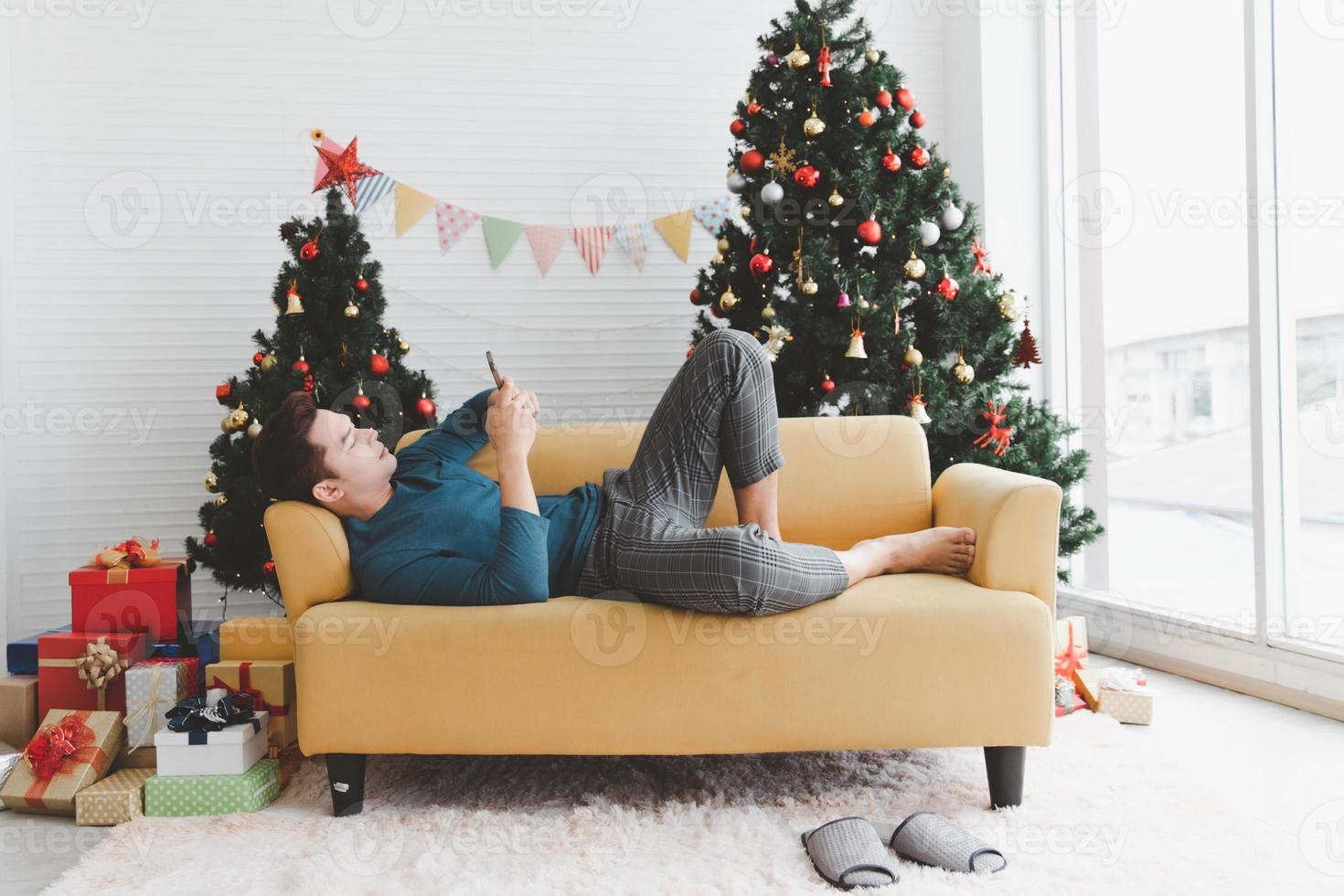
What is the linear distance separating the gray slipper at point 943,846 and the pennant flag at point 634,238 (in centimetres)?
244

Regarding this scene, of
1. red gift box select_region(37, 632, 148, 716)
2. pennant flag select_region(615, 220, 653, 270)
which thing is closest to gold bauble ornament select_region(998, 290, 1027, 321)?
pennant flag select_region(615, 220, 653, 270)

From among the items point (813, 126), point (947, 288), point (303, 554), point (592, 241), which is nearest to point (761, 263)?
point (813, 126)

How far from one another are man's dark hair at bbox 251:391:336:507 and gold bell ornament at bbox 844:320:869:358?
4.95ft

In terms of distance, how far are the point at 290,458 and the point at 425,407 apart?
100 cm

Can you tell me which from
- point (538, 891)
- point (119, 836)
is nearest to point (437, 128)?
point (119, 836)

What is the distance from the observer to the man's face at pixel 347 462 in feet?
6.45

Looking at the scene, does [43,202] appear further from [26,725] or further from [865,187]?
[865,187]

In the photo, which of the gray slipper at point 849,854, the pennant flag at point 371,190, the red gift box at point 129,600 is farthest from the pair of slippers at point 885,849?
the pennant flag at point 371,190

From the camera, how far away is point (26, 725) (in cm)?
239

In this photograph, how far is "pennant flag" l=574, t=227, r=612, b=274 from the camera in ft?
11.9

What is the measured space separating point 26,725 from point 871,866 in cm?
207

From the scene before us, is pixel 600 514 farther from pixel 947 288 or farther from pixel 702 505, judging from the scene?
pixel 947 288

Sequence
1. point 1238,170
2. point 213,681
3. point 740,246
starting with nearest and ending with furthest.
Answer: point 213,681
point 1238,170
point 740,246

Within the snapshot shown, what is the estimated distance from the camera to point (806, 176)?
9.48 feet
